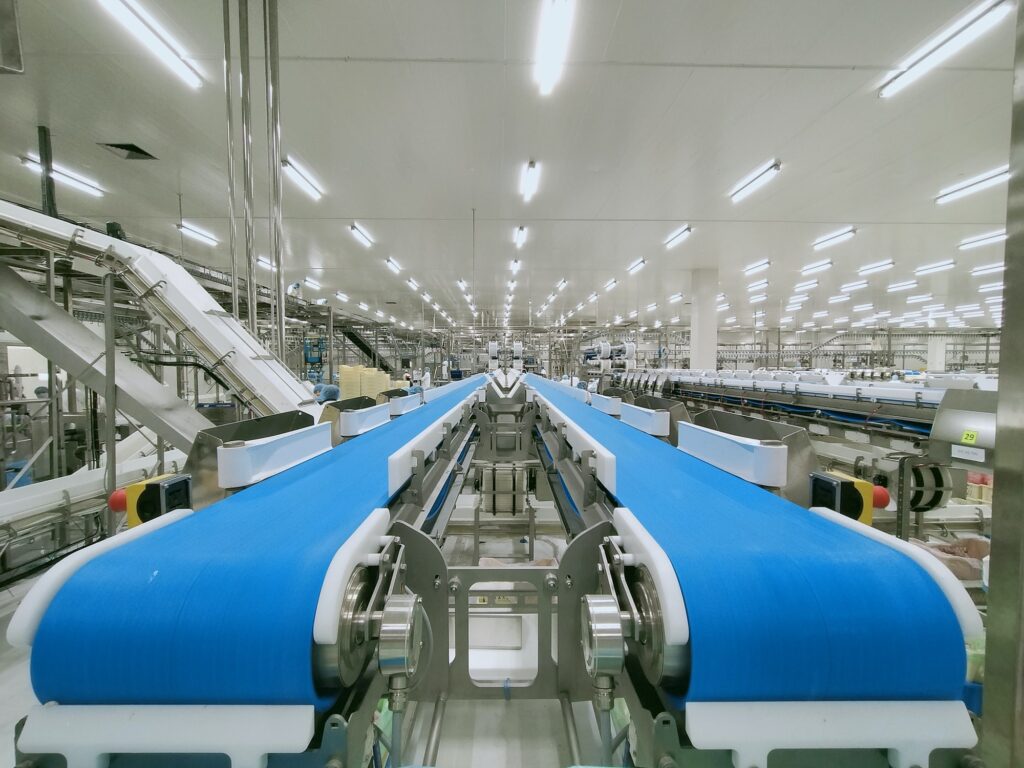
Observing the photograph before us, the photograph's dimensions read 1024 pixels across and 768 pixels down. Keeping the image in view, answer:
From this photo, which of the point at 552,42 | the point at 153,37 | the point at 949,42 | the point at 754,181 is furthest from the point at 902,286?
the point at 153,37

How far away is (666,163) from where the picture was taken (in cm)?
431

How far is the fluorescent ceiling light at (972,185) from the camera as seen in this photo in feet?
14.8

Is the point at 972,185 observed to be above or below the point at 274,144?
above

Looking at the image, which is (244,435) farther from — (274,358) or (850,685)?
(850,685)

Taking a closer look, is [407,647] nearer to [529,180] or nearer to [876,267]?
[529,180]

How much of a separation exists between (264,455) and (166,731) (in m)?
0.83

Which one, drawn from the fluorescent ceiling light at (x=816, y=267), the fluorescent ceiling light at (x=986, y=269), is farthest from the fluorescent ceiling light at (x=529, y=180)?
the fluorescent ceiling light at (x=986, y=269)

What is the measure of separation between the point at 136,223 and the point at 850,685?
28.8 feet

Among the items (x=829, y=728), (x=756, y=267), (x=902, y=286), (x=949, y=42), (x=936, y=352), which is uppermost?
(x=949, y=42)

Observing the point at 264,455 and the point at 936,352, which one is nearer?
the point at 264,455

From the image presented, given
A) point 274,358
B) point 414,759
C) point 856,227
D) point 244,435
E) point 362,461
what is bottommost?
point 414,759

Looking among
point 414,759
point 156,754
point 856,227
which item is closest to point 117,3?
point 156,754

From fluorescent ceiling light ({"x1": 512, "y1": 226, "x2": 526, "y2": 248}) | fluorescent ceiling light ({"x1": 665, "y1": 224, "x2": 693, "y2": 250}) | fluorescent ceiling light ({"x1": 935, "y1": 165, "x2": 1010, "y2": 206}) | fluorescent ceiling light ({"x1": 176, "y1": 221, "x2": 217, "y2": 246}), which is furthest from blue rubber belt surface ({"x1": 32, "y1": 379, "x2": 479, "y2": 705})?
fluorescent ceiling light ({"x1": 935, "y1": 165, "x2": 1010, "y2": 206})

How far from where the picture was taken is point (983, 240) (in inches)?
252
